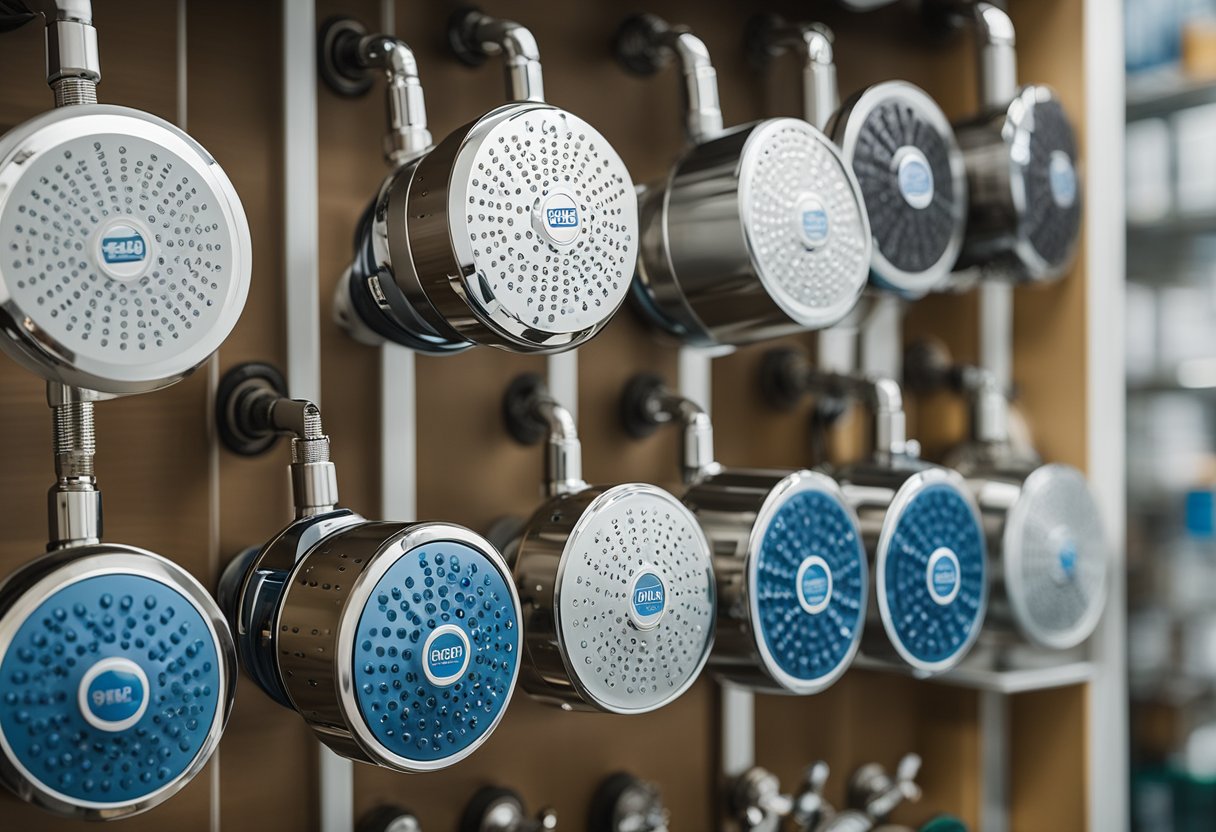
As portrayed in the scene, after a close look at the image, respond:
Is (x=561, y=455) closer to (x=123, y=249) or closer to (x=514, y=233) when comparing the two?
(x=514, y=233)

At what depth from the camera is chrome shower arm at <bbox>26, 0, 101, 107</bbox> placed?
639 millimetres

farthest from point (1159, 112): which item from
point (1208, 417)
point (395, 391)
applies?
point (395, 391)

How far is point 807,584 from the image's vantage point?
880mm

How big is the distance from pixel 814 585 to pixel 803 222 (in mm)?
266

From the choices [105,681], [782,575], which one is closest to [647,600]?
[782,575]

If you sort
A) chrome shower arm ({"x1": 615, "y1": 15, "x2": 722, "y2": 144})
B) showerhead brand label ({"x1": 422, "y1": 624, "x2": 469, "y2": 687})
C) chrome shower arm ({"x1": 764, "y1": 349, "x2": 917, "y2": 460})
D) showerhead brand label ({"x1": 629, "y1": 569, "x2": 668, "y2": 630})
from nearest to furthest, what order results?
showerhead brand label ({"x1": 422, "y1": 624, "x2": 469, "y2": 687})
showerhead brand label ({"x1": 629, "y1": 569, "x2": 668, "y2": 630})
chrome shower arm ({"x1": 615, "y1": 15, "x2": 722, "y2": 144})
chrome shower arm ({"x1": 764, "y1": 349, "x2": 917, "y2": 460})

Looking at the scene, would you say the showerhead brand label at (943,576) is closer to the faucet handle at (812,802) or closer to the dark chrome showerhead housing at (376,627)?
the faucet handle at (812,802)

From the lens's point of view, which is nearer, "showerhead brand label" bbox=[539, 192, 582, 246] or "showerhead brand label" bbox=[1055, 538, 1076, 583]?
"showerhead brand label" bbox=[539, 192, 582, 246]

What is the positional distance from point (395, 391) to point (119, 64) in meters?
0.28

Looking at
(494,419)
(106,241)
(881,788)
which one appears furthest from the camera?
(881,788)

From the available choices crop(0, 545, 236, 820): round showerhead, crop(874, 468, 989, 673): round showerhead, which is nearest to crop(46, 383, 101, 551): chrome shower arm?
crop(0, 545, 236, 820): round showerhead

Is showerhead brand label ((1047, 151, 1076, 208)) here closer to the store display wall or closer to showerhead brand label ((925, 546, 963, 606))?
the store display wall

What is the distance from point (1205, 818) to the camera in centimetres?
177

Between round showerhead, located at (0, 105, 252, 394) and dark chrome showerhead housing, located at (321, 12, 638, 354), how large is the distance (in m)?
0.12
